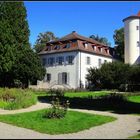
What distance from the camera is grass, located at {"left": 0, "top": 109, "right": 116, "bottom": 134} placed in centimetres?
1410

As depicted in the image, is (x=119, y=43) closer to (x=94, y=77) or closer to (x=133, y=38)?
(x=133, y=38)

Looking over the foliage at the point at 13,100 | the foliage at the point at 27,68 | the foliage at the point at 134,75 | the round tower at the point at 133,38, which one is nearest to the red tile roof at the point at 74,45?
the round tower at the point at 133,38

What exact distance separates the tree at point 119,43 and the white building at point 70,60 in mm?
9239

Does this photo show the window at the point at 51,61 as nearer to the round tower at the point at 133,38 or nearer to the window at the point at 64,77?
the window at the point at 64,77

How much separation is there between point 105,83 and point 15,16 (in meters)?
17.3

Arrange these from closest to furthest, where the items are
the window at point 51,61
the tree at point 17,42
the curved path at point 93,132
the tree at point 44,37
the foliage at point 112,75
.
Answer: the curved path at point 93,132
the tree at point 17,42
the foliage at point 112,75
the window at point 51,61
the tree at point 44,37

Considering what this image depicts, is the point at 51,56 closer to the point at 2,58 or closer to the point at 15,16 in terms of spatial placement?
the point at 15,16

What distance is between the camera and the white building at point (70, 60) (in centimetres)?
5853

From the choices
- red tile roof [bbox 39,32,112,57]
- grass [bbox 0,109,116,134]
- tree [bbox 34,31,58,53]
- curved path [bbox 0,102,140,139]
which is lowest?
curved path [bbox 0,102,140,139]

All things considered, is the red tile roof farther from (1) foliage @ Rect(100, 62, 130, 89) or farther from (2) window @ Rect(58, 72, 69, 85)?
(1) foliage @ Rect(100, 62, 130, 89)

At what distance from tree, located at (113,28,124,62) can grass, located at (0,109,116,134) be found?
5580 centimetres

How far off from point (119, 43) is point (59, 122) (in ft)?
210

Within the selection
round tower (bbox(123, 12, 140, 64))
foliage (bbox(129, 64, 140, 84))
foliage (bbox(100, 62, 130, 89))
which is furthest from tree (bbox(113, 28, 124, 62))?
foliage (bbox(129, 64, 140, 84))

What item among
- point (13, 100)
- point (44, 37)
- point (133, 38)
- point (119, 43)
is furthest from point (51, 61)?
point (13, 100)
